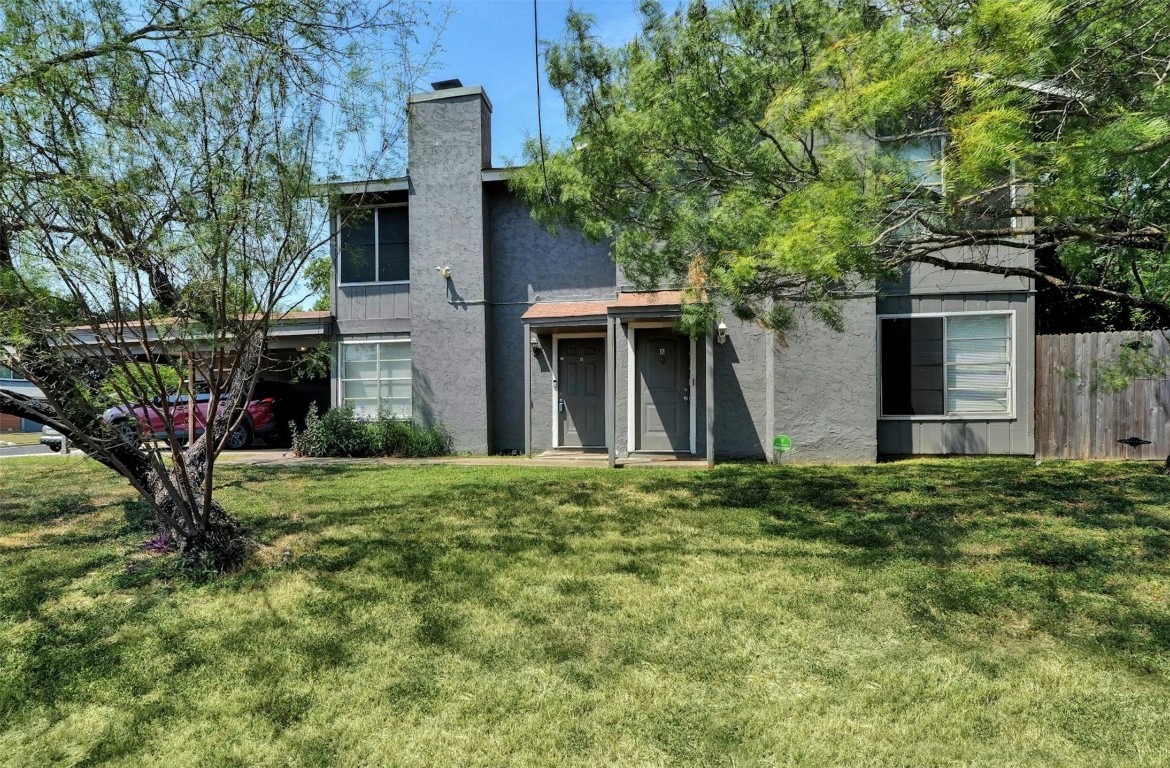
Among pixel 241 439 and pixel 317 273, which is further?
pixel 241 439

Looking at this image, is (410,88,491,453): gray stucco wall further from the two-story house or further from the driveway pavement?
the driveway pavement

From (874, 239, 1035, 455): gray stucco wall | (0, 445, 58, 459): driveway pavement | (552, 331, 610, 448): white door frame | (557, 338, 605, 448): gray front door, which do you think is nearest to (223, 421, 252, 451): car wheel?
(0, 445, 58, 459): driveway pavement

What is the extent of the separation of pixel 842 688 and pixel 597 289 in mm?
9256

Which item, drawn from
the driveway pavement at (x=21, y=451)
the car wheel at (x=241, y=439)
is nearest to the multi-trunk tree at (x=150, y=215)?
the car wheel at (x=241, y=439)

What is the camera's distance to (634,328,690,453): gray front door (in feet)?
35.3

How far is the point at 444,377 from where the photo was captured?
38.6 feet

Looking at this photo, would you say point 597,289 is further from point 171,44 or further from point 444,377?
point 171,44

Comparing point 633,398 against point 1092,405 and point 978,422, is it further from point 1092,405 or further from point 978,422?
point 1092,405

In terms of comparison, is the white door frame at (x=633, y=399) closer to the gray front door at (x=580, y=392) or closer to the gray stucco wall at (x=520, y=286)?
the gray front door at (x=580, y=392)

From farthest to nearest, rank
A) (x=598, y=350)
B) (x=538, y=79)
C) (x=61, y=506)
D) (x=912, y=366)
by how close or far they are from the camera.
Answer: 1. (x=598, y=350)
2. (x=912, y=366)
3. (x=61, y=506)
4. (x=538, y=79)

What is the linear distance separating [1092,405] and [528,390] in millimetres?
8879

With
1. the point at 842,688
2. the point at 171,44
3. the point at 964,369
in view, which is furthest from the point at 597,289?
the point at 842,688

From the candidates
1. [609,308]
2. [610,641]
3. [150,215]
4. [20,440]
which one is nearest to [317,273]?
[150,215]

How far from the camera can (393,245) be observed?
40.5 ft
